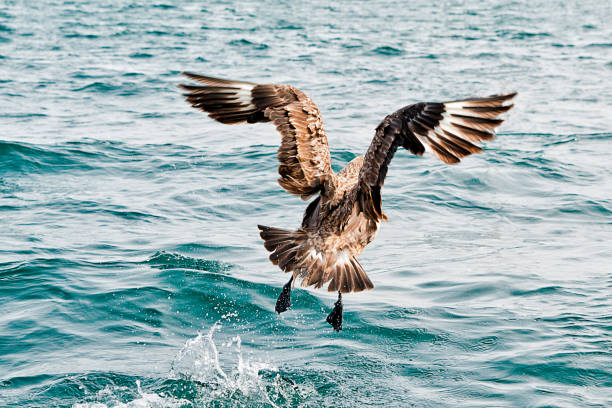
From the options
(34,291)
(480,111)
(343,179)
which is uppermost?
(480,111)

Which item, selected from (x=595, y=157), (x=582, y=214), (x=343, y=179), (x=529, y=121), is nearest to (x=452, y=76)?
(x=529, y=121)

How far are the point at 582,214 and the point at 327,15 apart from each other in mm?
21648

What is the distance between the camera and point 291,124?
5.91 meters

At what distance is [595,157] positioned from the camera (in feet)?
41.8

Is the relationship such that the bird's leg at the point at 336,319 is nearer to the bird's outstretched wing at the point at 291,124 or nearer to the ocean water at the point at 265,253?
the ocean water at the point at 265,253

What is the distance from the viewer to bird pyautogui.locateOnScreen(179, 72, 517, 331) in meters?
5.20

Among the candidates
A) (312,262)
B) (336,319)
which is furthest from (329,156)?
(336,319)

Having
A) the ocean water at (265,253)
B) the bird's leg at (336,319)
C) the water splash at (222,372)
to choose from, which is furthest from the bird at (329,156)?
the ocean water at (265,253)

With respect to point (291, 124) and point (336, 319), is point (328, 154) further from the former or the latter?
point (336, 319)

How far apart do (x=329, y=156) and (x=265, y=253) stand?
278cm

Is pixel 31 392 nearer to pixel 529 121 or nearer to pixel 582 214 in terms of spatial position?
pixel 582 214

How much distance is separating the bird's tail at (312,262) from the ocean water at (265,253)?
880 millimetres

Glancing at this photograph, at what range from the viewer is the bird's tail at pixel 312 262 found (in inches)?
219

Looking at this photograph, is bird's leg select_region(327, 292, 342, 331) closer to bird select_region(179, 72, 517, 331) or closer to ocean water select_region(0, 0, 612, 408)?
bird select_region(179, 72, 517, 331)
